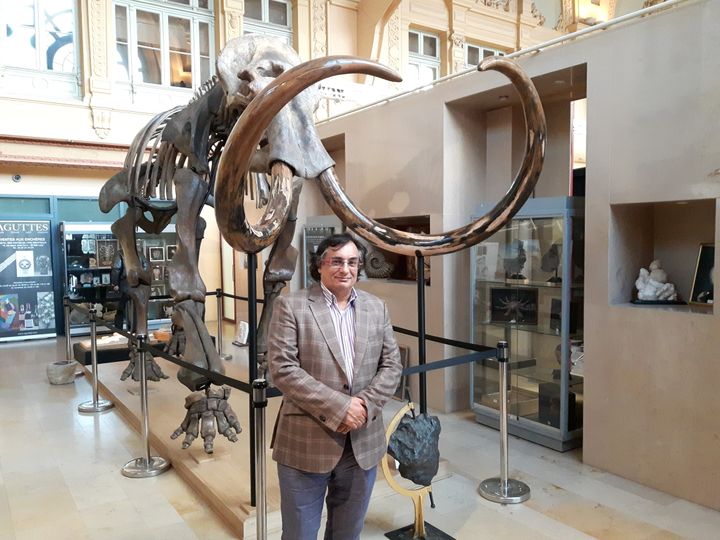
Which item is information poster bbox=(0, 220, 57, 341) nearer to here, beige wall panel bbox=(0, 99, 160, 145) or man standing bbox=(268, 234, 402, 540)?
beige wall panel bbox=(0, 99, 160, 145)

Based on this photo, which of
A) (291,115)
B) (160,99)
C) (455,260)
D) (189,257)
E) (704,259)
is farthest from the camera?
(160,99)

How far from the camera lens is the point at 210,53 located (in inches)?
427

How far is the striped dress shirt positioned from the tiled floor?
57.0 inches

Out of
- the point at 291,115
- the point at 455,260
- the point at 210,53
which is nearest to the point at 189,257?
the point at 291,115

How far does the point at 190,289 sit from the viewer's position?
3.43 metres

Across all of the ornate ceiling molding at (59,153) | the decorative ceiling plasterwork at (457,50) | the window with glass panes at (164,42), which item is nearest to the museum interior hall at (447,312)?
the ornate ceiling molding at (59,153)

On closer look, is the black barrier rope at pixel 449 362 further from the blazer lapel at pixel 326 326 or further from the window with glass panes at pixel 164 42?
the window with glass panes at pixel 164 42

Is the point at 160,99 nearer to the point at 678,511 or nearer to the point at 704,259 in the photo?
the point at 704,259

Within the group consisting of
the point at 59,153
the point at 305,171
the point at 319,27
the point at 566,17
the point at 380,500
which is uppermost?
the point at 566,17

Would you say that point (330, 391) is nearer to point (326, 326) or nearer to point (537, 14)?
point (326, 326)

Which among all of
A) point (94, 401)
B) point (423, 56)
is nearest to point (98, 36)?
point (423, 56)

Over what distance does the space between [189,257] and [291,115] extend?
44.1 inches

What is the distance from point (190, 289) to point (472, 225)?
171cm

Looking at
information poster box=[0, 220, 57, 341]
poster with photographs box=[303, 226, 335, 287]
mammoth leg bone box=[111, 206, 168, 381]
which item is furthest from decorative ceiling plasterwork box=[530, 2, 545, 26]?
mammoth leg bone box=[111, 206, 168, 381]
